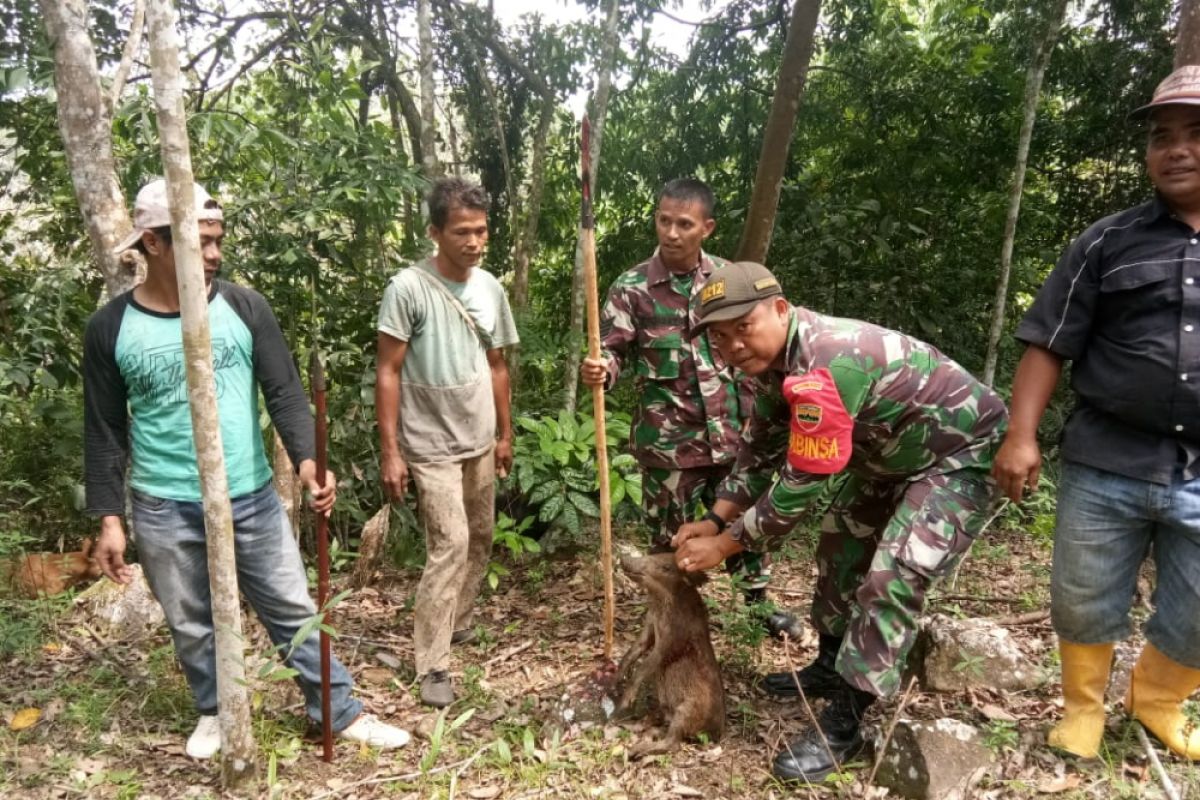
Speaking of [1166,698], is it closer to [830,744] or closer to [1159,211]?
[830,744]

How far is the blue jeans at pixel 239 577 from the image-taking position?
280cm

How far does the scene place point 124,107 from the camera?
3.82 meters

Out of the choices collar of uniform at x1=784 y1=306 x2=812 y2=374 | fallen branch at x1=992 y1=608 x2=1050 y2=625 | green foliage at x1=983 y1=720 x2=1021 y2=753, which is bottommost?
fallen branch at x1=992 y1=608 x2=1050 y2=625

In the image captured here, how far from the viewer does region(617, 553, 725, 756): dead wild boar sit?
3.06m

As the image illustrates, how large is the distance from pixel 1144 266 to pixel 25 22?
565cm

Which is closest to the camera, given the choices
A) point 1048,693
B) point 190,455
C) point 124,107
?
point 190,455

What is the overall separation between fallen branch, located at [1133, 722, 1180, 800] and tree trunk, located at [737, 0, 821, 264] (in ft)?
10.6

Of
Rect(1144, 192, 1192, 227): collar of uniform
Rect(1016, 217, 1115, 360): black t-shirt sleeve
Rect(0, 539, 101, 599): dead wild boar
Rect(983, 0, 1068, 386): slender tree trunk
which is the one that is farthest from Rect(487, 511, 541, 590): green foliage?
Rect(983, 0, 1068, 386): slender tree trunk

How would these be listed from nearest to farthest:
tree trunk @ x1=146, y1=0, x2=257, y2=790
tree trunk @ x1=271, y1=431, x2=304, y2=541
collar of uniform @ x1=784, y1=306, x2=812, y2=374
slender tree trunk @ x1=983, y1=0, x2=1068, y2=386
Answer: tree trunk @ x1=146, y1=0, x2=257, y2=790
collar of uniform @ x1=784, y1=306, x2=812, y2=374
tree trunk @ x1=271, y1=431, x2=304, y2=541
slender tree trunk @ x1=983, y1=0, x2=1068, y2=386

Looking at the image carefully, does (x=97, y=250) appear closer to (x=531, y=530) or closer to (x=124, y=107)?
(x=124, y=107)

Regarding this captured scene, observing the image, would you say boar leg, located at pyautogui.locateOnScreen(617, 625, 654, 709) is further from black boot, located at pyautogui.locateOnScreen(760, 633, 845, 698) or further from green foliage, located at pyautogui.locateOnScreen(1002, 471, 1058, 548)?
green foliage, located at pyautogui.locateOnScreen(1002, 471, 1058, 548)

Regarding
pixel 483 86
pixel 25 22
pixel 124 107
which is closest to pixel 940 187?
pixel 483 86

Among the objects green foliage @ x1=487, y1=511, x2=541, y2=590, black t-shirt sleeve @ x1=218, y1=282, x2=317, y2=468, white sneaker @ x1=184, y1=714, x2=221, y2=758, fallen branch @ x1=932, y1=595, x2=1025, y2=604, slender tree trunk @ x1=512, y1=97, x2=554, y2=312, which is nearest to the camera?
black t-shirt sleeve @ x1=218, y1=282, x2=317, y2=468

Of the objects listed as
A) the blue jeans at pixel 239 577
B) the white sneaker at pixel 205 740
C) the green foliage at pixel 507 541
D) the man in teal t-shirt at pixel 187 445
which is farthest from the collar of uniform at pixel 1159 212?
the white sneaker at pixel 205 740
